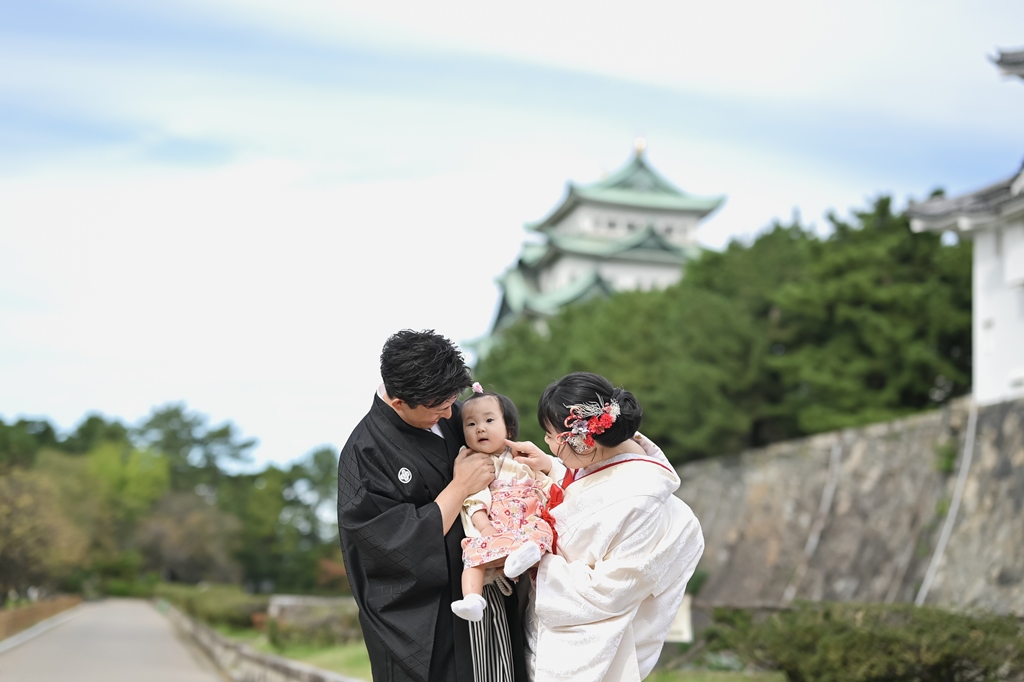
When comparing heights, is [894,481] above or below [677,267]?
below

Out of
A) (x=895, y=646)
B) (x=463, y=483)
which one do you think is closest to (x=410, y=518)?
(x=463, y=483)

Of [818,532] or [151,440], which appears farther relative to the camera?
[151,440]

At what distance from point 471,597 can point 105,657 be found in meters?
17.3

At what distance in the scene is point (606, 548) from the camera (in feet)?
10.9

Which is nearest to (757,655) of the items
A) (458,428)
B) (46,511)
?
(458,428)

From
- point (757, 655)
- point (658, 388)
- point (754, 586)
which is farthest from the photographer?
point (658, 388)

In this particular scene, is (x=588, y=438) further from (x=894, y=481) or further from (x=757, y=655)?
(x=894, y=481)

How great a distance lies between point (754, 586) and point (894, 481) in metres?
3.25

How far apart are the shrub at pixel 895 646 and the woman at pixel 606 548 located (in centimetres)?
455

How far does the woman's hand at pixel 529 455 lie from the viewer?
11.9 ft

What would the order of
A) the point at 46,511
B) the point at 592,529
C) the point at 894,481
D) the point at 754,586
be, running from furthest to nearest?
the point at 46,511 → the point at 754,586 → the point at 894,481 → the point at 592,529

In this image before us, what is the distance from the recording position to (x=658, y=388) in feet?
76.7

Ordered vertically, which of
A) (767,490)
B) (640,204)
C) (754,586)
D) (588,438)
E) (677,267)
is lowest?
(754,586)

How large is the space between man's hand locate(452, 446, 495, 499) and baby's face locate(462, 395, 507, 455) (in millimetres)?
50
